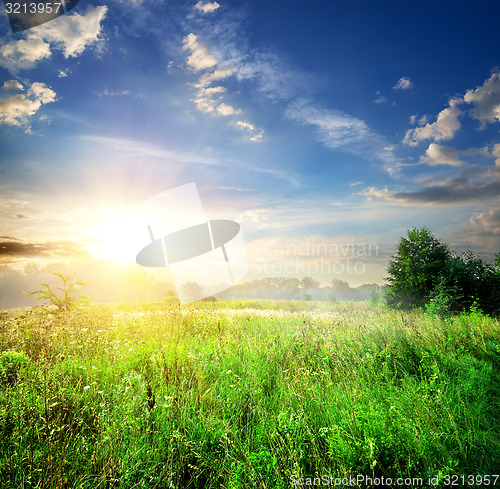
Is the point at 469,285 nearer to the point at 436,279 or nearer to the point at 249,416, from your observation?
the point at 436,279

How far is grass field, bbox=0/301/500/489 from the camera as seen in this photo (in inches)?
97.5

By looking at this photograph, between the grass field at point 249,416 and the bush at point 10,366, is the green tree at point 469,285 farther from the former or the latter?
the bush at point 10,366

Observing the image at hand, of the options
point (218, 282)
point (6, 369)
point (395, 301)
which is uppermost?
point (218, 282)

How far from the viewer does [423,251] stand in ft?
44.8

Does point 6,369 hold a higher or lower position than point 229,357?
higher

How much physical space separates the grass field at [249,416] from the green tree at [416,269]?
25.4 feet

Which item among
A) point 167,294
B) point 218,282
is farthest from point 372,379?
point 167,294

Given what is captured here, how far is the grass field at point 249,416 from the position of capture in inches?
97.5

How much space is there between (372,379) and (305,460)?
2355 millimetres

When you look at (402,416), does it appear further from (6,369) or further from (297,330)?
(6,369)

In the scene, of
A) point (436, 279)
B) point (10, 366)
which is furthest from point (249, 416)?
point (436, 279)

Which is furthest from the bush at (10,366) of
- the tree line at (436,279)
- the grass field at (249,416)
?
the tree line at (436,279)

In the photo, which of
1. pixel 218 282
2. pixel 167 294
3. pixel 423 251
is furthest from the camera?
pixel 167 294

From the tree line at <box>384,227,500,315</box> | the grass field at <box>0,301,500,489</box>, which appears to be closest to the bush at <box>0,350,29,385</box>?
the grass field at <box>0,301,500,489</box>
